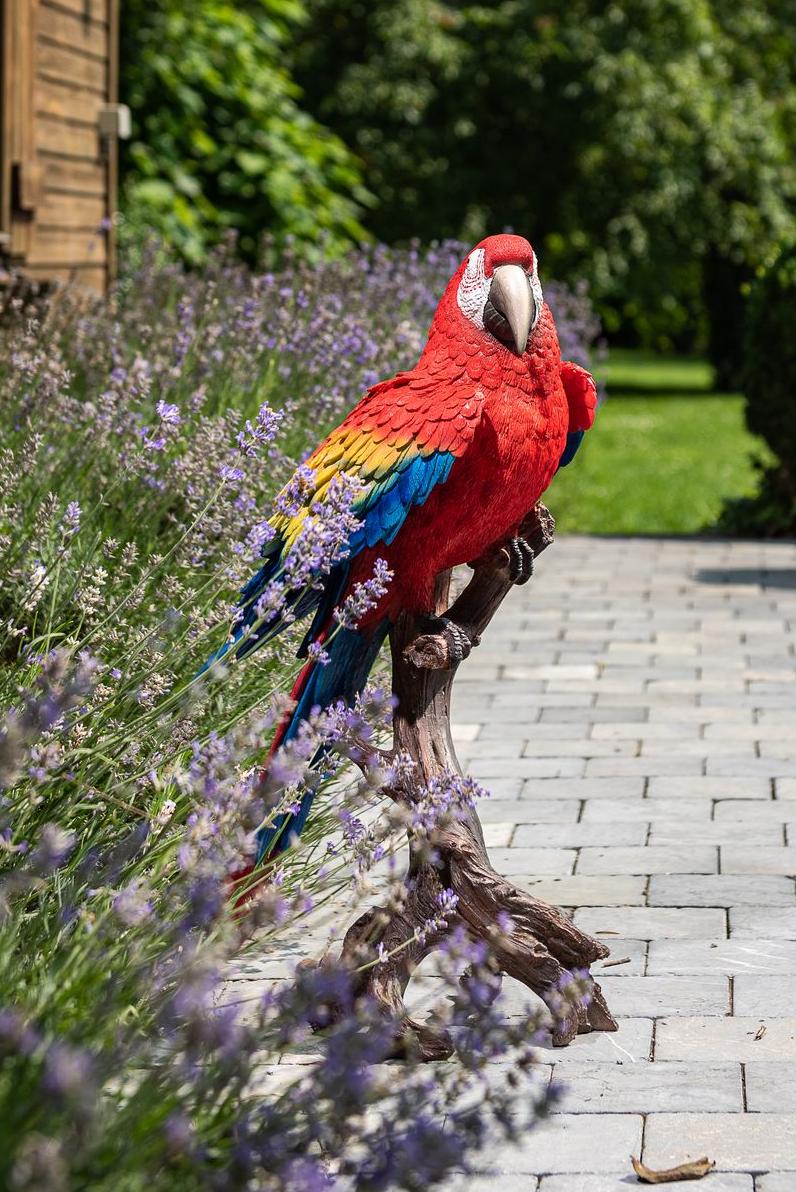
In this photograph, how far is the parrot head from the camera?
3.63 m

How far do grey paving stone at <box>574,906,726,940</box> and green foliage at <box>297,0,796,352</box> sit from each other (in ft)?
65.3

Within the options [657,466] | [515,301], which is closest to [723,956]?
[515,301]

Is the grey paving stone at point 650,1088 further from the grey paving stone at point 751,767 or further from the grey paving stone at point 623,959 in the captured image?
the grey paving stone at point 751,767

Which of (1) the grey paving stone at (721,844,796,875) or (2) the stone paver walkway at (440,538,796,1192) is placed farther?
(1) the grey paving stone at (721,844,796,875)

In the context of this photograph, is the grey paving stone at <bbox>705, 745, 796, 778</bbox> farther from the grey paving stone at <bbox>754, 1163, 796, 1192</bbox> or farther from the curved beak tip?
the grey paving stone at <bbox>754, 1163, 796, 1192</bbox>

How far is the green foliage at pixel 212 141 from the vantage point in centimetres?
1505

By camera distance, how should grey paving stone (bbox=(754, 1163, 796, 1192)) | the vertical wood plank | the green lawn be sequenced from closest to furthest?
1. grey paving stone (bbox=(754, 1163, 796, 1192))
2. the vertical wood plank
3. the green lawn

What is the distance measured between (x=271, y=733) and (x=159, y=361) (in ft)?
6.97

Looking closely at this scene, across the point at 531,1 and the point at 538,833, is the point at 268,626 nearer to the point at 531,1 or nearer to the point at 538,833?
the point at 538,833

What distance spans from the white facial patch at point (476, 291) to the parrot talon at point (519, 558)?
1.83 feet

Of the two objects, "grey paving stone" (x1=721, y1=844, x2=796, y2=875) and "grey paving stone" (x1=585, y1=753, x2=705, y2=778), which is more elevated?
"grey paving stone" (x1=721, y1=844, x2=796, y2=875)

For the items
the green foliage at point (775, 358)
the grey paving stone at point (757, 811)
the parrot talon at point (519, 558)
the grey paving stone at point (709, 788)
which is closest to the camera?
the parrot talon at point (519, 558)

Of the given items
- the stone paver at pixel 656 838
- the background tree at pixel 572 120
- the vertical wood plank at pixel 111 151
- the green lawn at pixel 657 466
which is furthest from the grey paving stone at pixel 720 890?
the background tree at pixel 572 120

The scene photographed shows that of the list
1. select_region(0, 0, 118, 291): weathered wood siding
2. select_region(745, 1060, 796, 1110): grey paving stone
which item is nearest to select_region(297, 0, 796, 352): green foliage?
select_region(0, 0, 118, 291): weathered wood siding
